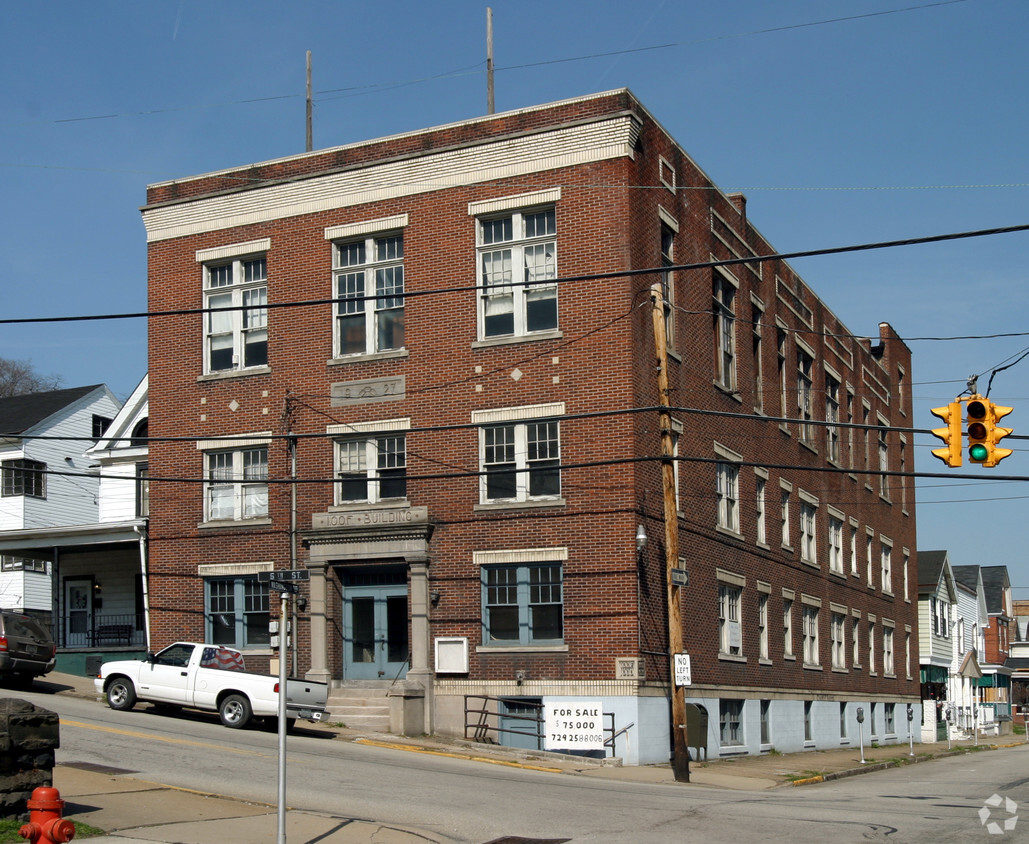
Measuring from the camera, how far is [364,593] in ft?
95.3

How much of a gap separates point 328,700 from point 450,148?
12.7 metres

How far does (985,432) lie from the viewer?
57.6 feet

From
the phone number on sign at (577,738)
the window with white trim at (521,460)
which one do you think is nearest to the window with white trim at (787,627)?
the phone number on sign at (577,738)

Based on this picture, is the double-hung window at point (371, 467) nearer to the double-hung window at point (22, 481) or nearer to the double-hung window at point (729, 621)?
the double-hung window at point (729, 621)

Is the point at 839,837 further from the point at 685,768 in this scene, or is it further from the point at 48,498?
the point at 48,498

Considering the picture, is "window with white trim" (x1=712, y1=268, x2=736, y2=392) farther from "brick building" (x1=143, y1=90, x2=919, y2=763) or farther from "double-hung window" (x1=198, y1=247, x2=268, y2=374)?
"double-hung window" (x1=198, y1=247, x2=268, y2=374)

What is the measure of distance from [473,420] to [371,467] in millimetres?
2846

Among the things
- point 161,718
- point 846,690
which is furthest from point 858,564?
point 161,718

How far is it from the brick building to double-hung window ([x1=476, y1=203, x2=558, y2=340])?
0.19 ft

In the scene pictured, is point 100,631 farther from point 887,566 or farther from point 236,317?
point 887,566

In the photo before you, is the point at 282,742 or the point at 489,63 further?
the point at 489,63

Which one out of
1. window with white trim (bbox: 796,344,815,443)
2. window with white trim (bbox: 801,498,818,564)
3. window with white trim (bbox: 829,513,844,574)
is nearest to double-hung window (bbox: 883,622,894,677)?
window with white trim (bbox: 829,513,844,574)

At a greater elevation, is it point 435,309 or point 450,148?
point 450,148

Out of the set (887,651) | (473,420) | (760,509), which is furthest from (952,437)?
(887,651)
